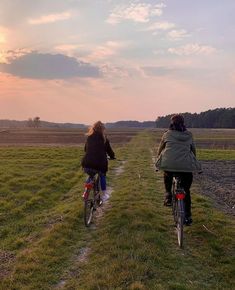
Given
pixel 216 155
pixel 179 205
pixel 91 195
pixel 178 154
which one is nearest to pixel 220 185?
pixel 91 195

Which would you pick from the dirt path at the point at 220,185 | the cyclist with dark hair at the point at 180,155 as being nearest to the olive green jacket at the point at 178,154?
the cyclist with dark hair at the point at 180,155

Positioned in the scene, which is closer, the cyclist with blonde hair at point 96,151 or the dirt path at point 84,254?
the dirt path at point 84,254

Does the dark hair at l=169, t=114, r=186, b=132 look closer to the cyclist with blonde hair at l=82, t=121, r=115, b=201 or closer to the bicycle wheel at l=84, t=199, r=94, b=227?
the cyclist with blonde hair at l=82, t=121, r=115, b=201

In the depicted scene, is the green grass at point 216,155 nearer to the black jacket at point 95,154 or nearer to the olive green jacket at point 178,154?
the black jacket at point 95,154

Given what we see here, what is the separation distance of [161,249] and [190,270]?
105cm

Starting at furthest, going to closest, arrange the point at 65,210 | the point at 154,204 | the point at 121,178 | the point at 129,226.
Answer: the point at 121,178 < the point at 154,204 < the point at 65,210 < the point at 129,226

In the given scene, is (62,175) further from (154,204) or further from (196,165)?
(196,165)

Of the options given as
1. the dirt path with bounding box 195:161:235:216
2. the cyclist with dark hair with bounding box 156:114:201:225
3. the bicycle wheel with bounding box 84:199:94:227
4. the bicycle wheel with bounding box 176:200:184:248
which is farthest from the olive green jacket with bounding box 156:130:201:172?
the dirt path with bounding box 195:161:235:216

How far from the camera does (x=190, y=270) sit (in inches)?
287

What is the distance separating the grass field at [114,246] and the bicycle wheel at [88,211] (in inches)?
7.8

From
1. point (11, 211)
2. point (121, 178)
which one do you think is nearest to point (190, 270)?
point (11, 211)

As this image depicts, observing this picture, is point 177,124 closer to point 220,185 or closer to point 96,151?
point 96,151

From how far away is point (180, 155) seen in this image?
29.9ft

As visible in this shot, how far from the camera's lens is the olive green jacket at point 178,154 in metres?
9.08
